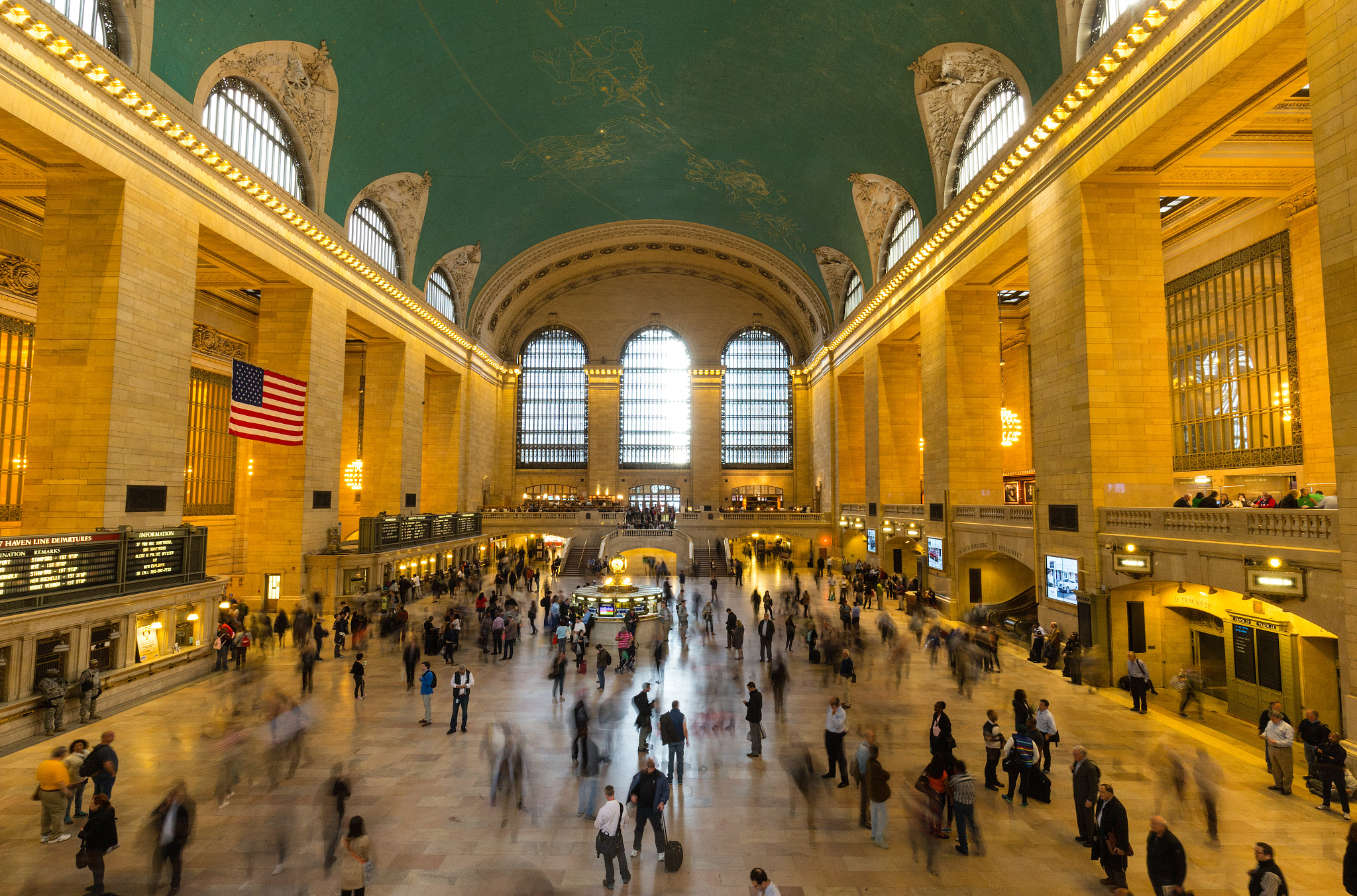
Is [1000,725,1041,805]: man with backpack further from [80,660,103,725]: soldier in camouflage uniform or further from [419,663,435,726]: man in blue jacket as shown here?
[80,660,103,725]: soldier in camouflage uniform

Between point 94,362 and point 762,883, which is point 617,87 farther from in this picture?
point 762,883

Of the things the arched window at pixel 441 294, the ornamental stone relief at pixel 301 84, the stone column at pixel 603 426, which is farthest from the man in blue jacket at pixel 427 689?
the stone column at pixel 603 426

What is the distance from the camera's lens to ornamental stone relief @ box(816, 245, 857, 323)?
1279 inches

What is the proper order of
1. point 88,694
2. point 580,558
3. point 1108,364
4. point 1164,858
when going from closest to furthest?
point 1164,858 → point 88,694 → point 1108,364 → point 580,558

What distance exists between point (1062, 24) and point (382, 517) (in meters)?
21.0

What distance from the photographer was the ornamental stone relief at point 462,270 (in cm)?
3197

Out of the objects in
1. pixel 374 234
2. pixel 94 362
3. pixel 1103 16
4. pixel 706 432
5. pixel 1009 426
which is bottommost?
pixel 94 362

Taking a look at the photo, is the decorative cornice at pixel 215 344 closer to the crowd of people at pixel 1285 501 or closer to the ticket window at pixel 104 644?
the ticket window at pixel 104 644

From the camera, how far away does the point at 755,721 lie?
9.21 m

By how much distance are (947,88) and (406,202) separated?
18816mm

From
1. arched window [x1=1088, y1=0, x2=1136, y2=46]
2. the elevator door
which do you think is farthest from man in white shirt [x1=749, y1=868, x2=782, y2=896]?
arched window [x1=1088, y1=0, x2=1136, y2=46]

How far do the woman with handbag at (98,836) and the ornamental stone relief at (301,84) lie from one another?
49.3 feet

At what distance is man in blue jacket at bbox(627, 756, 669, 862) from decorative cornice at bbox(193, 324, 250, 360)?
23186 mm

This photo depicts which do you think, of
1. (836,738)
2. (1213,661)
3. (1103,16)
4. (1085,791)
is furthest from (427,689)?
(1103,16)
